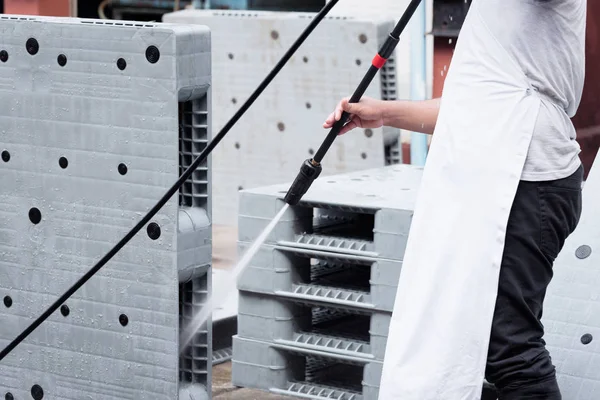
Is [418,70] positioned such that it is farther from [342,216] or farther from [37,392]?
[37,392]

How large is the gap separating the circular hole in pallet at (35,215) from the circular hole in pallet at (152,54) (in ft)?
1.92

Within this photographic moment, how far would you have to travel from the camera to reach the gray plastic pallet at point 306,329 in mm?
3721

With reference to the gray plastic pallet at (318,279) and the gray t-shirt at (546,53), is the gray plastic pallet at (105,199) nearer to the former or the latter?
the gray plastic pallet at (318,279)

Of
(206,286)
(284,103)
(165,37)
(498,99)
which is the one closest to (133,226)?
(206,286)

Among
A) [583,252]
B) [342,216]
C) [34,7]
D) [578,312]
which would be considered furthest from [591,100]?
[34,7]

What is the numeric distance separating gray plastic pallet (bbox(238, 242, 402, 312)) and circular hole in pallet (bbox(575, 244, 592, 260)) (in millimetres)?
519

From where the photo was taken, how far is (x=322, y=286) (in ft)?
12.6

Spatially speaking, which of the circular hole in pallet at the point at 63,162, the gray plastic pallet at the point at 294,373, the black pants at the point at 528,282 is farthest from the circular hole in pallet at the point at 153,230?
the black pants at the point at 528,282

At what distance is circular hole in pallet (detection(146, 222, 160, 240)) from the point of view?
131 inches

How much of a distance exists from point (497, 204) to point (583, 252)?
1007 millimetres

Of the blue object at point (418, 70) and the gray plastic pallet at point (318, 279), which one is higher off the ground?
the blue object at point (418, 70)

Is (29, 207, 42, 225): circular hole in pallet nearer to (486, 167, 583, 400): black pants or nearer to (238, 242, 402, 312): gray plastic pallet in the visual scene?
(238, 242, 402, 312): gray plastic pallet

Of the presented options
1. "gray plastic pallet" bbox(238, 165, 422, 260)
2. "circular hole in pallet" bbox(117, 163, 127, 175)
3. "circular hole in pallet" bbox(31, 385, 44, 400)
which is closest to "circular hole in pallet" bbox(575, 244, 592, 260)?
"gray plastic pallet" bbox(238, 165, 422, 260)

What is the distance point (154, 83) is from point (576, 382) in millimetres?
1428
